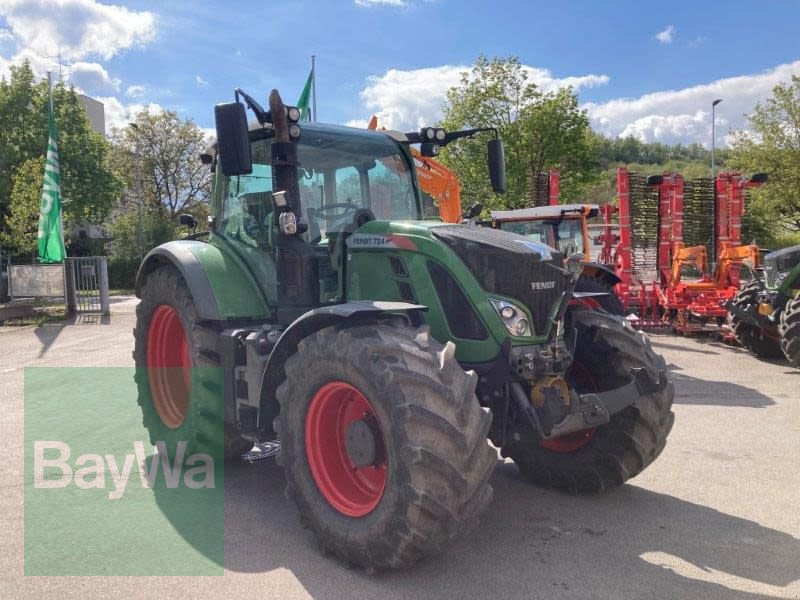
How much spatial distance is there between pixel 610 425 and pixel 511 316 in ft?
3.60

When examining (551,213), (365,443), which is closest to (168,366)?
(365,443)

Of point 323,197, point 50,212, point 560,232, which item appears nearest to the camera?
point 323,197

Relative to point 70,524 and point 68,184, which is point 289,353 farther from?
point 68,184

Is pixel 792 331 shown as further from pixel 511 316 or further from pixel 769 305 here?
pixel 511 316

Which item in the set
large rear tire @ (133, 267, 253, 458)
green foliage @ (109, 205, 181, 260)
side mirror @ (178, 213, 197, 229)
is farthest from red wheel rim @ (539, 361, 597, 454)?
green foliage @ (109, 205, 181, 260)

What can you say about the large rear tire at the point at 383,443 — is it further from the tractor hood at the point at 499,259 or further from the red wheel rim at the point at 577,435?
the red wheel rim at the point at 577,435

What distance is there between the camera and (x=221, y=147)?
4.03m

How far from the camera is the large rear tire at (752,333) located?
10.8 m

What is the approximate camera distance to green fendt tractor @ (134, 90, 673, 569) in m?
3.28

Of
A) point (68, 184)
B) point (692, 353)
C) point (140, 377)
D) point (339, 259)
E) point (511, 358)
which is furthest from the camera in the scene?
point (68, 184)

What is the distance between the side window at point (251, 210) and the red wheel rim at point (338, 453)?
1.53m

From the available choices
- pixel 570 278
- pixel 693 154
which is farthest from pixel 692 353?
pixel 693 154

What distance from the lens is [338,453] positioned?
3.95 meters

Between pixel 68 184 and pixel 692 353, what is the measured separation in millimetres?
29498
